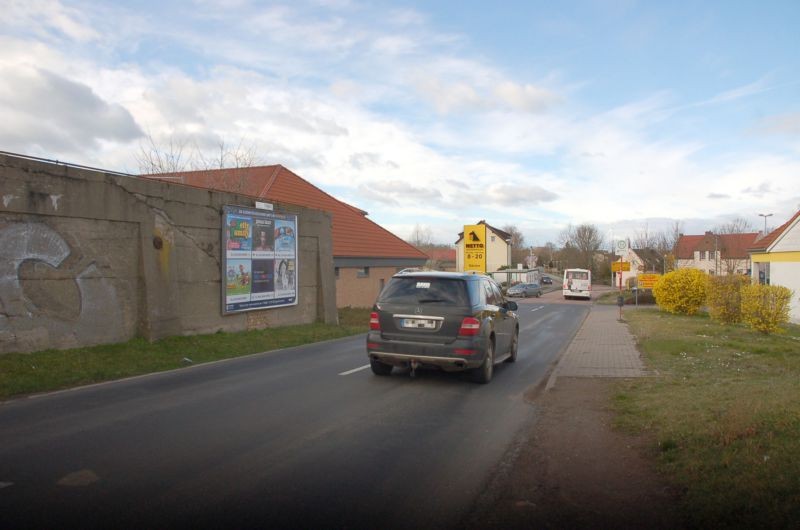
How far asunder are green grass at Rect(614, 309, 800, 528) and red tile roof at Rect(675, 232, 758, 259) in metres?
45.3

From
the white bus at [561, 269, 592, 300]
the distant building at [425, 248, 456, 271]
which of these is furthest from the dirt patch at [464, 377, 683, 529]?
the distant building at [425, 248, 456, 271]

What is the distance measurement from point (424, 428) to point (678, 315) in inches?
981

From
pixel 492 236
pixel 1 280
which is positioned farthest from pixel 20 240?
pixel 492 236

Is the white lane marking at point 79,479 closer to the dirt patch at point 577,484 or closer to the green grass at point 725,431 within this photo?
the dirt patch at point 577,484

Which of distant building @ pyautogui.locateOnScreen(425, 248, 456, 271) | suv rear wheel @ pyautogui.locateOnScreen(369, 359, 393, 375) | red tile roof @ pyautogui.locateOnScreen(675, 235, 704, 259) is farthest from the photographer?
distant building @ pyautogui.locateOnScreen(425, 248, 456, 271)

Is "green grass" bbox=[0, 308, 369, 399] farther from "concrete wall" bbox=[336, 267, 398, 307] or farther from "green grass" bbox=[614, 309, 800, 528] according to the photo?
"concrete wall" bbox=[336, 267, 398, 307]

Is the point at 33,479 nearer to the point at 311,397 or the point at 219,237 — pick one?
the point at 311,397

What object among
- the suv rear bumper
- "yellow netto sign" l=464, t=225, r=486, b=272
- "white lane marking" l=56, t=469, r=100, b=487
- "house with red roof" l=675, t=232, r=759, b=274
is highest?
"house with red roof" l=675, t=232, r=759, b=274

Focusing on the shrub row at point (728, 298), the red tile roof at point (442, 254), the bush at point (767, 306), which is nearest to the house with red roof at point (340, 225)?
the shrub row at point (728, 298)

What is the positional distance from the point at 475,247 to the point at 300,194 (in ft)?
42.4

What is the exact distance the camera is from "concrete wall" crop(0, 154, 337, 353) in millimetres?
10617

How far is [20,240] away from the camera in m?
10.7

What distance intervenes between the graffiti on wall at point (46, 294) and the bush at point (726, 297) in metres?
19.8

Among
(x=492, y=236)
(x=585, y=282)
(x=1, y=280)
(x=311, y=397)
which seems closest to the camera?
(x=311, y=397)
